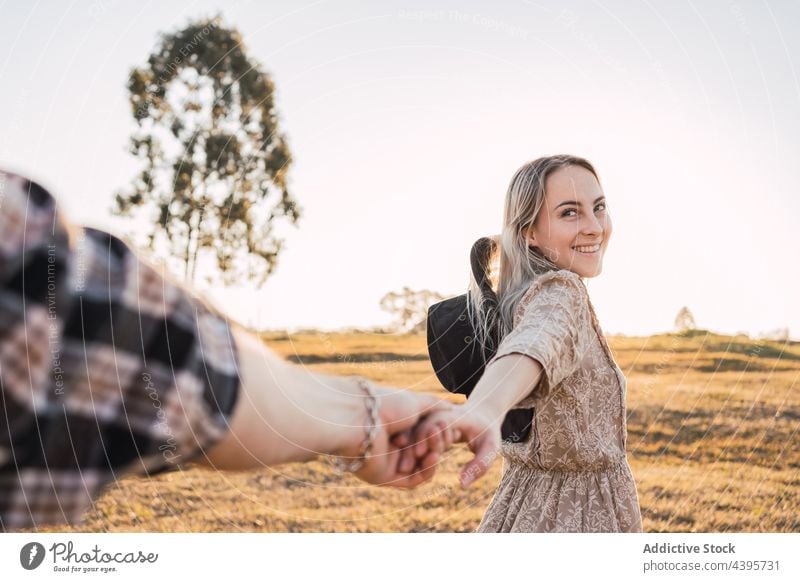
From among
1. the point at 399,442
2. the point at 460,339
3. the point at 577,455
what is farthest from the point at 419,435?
the point at 460,339

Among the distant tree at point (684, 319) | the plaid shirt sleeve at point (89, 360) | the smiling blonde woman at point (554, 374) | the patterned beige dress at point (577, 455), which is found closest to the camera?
the plaid shirt sleeve at point (89, 360)

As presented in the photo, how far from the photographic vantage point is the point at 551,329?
1337 millimetres

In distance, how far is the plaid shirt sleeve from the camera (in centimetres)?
69

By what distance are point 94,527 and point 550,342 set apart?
314 centimetres

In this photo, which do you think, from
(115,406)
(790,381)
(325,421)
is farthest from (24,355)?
(790,381)

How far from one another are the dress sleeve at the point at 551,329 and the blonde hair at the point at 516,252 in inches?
10.8

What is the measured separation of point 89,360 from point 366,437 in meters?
0.36

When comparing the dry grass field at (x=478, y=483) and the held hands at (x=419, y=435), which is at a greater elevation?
the held hands at (x=419, y=435)

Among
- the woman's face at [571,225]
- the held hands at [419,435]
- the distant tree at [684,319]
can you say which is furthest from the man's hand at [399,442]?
the distant tree at [684,319]

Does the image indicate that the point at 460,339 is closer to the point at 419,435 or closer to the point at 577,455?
the point at 577,455

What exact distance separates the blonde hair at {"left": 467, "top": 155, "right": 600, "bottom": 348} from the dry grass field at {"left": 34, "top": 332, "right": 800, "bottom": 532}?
136 cm

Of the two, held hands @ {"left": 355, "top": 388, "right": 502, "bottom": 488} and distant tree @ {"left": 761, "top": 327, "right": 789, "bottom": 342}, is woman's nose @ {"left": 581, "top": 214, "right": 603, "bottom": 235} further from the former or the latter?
distant tree @ {"left": 761, "top": 327, "right": 789, "bottom": 342}

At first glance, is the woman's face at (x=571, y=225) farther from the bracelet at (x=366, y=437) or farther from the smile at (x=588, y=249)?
the bracelet at (x=366, y=437)

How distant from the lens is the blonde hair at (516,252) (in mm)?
1784
